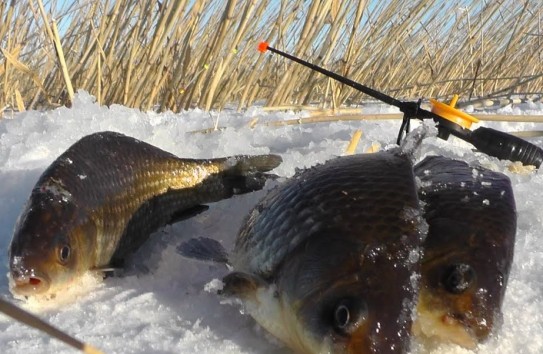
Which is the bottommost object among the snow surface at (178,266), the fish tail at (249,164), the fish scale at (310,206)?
the snow surface at (178,266)

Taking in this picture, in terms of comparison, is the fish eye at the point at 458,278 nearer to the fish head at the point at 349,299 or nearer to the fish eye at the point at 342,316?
the fish head at the point at 349,299

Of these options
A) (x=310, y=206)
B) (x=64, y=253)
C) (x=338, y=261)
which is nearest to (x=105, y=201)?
(x=64, y=253)

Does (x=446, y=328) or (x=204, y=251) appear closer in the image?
(x=446, y=328)

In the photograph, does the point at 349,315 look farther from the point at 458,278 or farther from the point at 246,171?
the point at 246,171

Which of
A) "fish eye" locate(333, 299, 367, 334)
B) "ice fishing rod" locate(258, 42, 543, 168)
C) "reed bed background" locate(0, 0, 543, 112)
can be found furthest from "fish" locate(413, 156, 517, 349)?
"reed bed background" locate(0, 0, 543, 112)

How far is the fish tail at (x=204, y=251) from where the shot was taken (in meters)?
1.30

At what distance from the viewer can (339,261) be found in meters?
0.96

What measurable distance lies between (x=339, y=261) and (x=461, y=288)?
0.20m

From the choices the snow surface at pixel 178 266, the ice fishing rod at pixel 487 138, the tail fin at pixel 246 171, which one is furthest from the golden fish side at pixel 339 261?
the ice fishing rod at pixel 487 138

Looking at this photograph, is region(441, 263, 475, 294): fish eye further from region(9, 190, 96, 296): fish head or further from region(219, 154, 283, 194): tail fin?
region(219, 154, 283, 194): tail fin

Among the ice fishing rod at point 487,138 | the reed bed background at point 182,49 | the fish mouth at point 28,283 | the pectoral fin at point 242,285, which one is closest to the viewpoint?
the pectoral fin at point 242,285

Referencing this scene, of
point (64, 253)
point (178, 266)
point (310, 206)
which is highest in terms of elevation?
point (310, 206)

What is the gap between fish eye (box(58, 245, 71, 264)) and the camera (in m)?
1.33

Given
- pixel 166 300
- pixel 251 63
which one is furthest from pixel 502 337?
pixel 251 63
